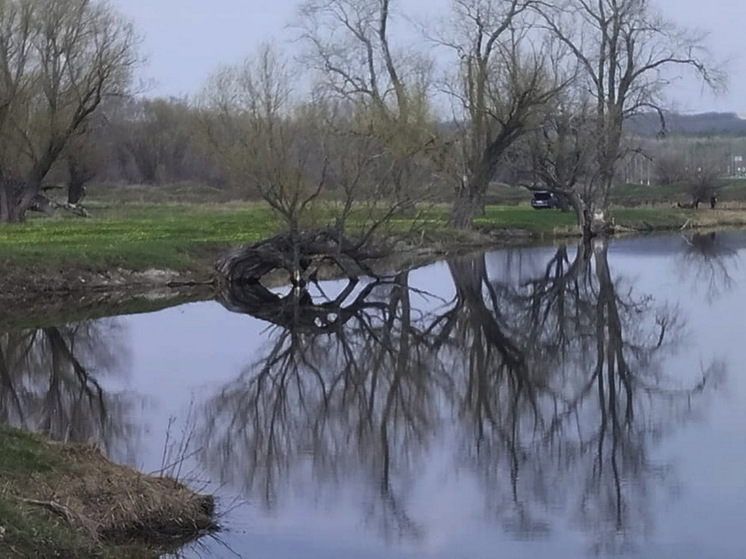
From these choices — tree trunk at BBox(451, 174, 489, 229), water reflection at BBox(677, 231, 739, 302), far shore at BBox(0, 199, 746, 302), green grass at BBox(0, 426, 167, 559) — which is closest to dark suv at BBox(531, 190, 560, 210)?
far shore at BBox(0, 199, 746, 302)

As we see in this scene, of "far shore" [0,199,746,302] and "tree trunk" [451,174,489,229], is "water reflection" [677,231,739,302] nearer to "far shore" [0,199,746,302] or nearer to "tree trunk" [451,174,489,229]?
"far shore" [0,199,746,302]

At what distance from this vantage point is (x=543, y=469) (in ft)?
37.0

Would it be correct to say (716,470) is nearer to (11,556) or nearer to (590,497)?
(590,497)

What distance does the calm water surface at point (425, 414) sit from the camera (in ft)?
31.3

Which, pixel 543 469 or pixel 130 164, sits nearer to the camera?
pixel 543 469

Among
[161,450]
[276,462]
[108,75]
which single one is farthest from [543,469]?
[108,75]

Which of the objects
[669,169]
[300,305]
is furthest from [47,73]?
[669,169]

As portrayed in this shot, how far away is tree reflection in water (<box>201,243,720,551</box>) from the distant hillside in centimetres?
2290

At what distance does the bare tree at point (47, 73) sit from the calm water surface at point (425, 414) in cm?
1836

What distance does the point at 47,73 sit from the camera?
4219 centimetres

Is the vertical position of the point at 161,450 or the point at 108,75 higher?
the point at 108,75

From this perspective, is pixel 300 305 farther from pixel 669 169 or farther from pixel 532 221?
pixel 669 169

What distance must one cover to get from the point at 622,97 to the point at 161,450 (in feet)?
120

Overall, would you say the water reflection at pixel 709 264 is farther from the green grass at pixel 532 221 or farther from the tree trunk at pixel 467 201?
the tree trunk at pixel 467 201
